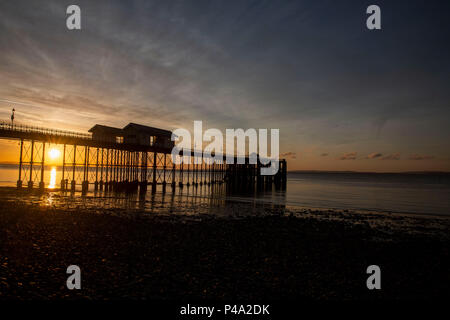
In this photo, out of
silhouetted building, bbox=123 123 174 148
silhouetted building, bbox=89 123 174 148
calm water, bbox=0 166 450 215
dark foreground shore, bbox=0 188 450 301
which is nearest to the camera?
dark foreground shore, bbox=0 188 450 301

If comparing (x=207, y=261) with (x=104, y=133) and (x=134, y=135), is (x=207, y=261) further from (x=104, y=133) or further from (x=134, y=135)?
(x=134, y=135)

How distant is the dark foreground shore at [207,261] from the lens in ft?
20.1

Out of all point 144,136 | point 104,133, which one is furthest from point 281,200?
point 104,133

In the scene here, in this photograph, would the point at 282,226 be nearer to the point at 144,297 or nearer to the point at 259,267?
the point at 259,267

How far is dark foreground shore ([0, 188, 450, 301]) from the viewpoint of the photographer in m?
6.12

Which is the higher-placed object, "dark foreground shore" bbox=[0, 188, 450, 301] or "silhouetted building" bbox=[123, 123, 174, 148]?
"silhouetted building" bbox=[123, 123, 174, 148]

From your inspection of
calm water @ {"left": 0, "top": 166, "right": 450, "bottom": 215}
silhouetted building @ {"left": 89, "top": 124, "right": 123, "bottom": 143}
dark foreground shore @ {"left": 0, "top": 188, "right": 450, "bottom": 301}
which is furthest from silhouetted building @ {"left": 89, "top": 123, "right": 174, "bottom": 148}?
dark foreground shore @ {"left": 0, "top": 188, "right": 450, "bottom": 301}

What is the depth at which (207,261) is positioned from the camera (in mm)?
8141

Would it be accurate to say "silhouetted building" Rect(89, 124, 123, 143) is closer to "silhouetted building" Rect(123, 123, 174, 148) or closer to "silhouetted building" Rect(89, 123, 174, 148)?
"silhouetted building" Rect(89, 123, 174, 148)

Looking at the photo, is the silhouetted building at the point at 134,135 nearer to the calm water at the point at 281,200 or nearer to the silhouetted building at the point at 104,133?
the silhouetted building at the point at 104,133

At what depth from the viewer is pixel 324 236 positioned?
13008 mm
